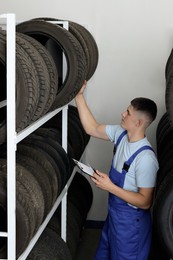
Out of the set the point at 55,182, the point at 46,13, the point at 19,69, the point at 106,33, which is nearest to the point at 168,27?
the point at 106,33

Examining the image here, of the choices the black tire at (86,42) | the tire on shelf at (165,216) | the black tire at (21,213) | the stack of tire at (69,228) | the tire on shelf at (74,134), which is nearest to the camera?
the black tire at (21,213)

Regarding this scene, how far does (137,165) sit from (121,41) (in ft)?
5.81

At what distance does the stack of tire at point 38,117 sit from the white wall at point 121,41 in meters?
0.91

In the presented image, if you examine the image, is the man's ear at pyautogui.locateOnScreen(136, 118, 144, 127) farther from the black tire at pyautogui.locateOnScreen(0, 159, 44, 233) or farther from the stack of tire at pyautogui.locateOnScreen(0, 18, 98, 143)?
the black tire at pyautogui.locateOnScreen(0, 159, 44, 233)

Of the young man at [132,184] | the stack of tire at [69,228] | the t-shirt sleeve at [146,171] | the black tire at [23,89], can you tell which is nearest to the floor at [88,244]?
the stack of tire at [69,228]

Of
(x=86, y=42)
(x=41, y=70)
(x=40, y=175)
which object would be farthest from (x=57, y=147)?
(x=86, y=42)

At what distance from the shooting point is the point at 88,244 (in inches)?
187

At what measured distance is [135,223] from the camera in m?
3.43

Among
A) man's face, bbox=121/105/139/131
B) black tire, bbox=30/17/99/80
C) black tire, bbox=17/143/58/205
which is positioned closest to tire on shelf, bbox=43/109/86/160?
black tire, bbox=30/17/99/80

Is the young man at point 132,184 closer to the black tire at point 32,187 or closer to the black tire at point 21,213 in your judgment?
the black tire at point 32,187

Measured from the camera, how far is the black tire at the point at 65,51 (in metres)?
3.05

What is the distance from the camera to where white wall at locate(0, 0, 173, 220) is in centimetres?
467

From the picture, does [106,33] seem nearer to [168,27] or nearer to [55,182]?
[168,27]

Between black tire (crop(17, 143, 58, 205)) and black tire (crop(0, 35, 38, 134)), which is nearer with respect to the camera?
black tire (crop(0, 35, 38, 134))
